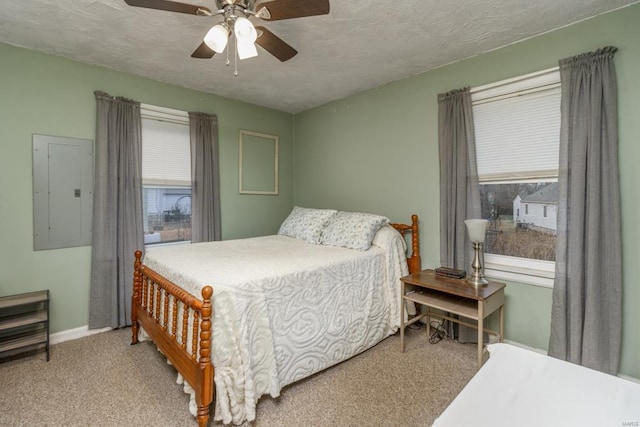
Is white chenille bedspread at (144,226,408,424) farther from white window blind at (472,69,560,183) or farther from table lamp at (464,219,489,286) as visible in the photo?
white window blind at (472,69,560,183)

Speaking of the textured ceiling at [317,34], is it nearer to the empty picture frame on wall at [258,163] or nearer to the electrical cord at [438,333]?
the empty picture frame on wall at [258,163]

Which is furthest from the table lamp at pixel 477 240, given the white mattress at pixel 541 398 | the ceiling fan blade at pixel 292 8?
the ceiling fan blade at pixel 292 8

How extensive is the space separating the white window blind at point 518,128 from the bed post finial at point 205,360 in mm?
2365

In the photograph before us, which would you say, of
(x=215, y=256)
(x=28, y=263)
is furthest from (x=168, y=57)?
(x=28, y=263)

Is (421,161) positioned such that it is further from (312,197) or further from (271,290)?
(271,290)

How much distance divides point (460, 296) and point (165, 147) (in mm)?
3184

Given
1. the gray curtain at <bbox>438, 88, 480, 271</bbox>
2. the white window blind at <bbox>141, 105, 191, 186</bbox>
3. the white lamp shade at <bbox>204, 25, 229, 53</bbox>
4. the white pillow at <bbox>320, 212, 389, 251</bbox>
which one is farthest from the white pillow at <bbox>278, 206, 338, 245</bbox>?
the white lamp shade at <bbox>204, 25, 229, 53</bbox>

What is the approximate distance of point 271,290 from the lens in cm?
183

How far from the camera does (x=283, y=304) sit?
1.87m

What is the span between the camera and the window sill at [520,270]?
226 cm

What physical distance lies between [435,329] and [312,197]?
219cm

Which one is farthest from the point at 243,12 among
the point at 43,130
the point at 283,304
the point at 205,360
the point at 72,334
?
the point at 72,334

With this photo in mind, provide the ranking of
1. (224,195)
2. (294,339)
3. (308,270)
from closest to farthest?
(294,339)
(308,270)
(224,195)

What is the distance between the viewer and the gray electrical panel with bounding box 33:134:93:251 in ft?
8.22
